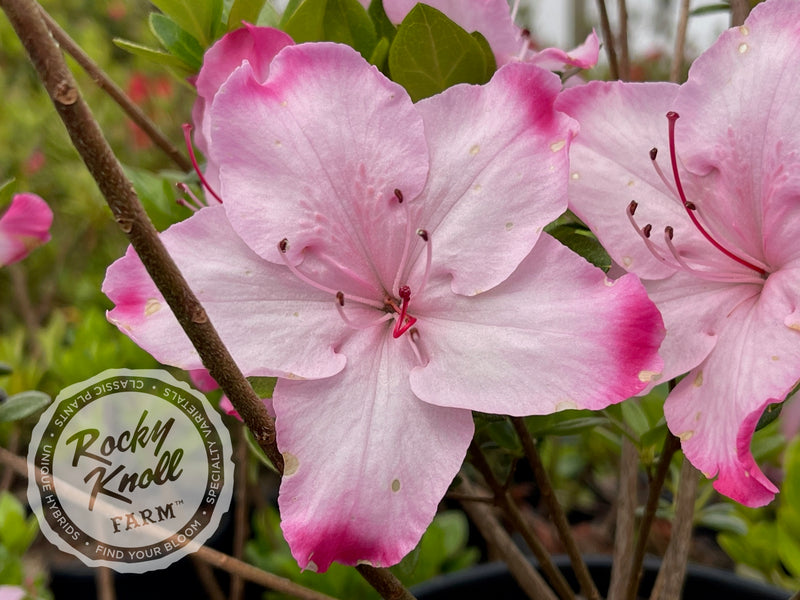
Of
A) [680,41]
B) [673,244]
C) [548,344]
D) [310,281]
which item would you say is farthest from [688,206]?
[680,41]

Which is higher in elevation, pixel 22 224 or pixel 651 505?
pixel 22 224

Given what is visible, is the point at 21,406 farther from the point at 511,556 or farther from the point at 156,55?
the point at 511,556

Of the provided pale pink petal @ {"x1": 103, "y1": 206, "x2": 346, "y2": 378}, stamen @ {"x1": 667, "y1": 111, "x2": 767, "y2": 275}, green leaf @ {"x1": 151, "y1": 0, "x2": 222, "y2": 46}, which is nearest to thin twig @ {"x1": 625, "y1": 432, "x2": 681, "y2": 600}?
stamen @ {"x1": 667, "y1": 111, "x2": 767, "y2": 275}

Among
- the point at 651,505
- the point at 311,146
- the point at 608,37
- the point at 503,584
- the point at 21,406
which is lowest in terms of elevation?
the point at 503,584

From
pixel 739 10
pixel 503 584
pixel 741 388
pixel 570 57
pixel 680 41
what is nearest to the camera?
pixel 741 388

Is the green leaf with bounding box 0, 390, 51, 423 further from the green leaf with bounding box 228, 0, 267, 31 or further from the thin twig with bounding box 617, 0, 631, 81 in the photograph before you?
the thin twig with bounding box 617, 0, 631, 81

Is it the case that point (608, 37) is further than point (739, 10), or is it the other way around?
point (608, 37)

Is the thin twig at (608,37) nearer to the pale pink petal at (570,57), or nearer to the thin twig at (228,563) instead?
the pale pink petal at (570,57)
